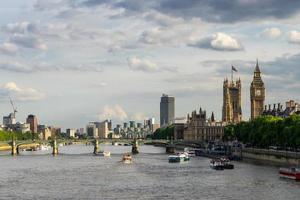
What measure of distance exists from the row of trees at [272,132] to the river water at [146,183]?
8.31 meters

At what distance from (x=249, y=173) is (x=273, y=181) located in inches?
619

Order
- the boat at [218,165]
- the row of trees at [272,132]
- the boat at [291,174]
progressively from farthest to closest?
the row of trees at [272,132]
the boat at [218,165]
the boat at [291,174]

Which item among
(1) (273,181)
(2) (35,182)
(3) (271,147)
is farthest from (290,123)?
(2) (35,182)

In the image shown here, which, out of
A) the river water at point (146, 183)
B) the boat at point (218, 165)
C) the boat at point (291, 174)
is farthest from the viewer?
the boat at point (218, 165)

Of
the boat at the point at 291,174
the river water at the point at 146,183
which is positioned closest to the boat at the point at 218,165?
the river water at the point at 146,183

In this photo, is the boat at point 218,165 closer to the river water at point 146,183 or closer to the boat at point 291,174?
Result: the river water at point 146,183

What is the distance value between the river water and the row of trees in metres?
8.31

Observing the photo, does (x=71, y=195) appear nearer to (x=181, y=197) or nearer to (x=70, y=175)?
(x=181, y=197)

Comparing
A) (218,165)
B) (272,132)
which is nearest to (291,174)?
(218,165)

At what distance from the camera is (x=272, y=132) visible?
519ft

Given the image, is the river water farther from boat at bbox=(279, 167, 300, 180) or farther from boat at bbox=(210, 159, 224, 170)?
boat at bbox=(279, 167, 300, 180)

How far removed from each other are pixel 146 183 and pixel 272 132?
55.9m

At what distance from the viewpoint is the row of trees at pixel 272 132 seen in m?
143

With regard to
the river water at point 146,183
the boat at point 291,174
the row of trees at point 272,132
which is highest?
the row of trees at point 272,132
